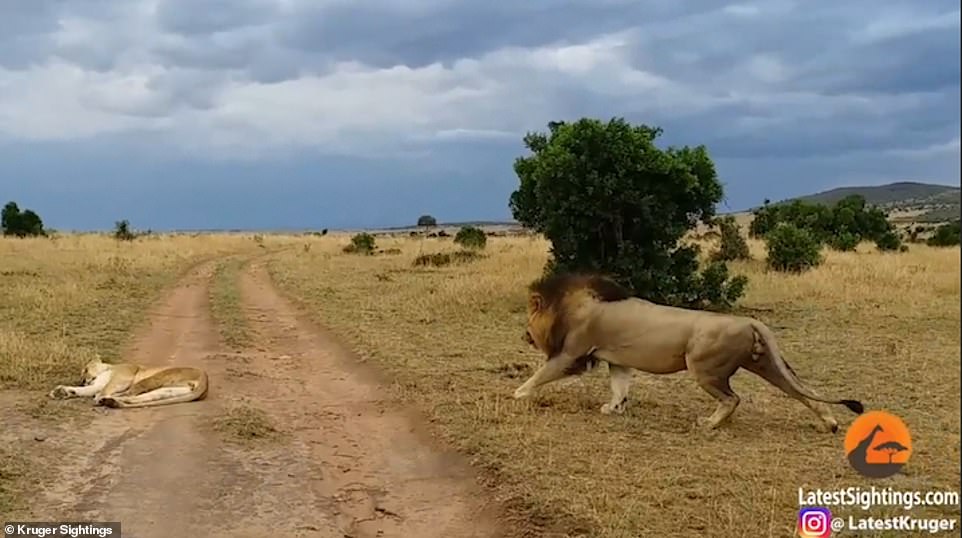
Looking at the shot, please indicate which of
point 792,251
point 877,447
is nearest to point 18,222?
point 792,251

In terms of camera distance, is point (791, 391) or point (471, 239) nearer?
point (791, 391)

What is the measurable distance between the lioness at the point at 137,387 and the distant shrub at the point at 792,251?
1695cm

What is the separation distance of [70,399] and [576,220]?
31.4 ft

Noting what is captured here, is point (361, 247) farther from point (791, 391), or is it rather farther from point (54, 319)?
point (791, 391)

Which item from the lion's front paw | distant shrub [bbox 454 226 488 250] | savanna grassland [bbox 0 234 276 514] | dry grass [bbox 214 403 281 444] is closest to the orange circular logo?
dry grass [bbox 214 403 281 444]

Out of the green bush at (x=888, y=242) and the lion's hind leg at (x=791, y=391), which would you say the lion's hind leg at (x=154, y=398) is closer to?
the lion's hind leg at (x=791, y=391)

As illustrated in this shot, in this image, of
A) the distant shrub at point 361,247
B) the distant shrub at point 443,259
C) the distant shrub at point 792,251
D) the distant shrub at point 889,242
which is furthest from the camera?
the distant shrub at point 361,247

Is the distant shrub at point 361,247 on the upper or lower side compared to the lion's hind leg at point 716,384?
upper

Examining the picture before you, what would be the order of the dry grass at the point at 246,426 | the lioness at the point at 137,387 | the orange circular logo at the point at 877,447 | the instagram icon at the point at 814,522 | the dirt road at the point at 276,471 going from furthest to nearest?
the lioness at the point at 137,387
the dry grass at the point at 246,426
the orange circular logo at the point at 877,447
the dirt road at the point at 276,471
the instagram icon at the point at 814,522

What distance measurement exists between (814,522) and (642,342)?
3132 mm

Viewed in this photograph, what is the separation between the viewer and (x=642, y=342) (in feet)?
27.9

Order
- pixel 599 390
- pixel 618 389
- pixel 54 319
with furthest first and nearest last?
pixel 54 319 → pixel 599 390 → pixel 618 389

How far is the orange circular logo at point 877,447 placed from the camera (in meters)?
6.40

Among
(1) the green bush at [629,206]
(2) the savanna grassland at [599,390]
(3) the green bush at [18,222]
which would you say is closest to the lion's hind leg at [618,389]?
(2) the savanna grassland at [599,390]
